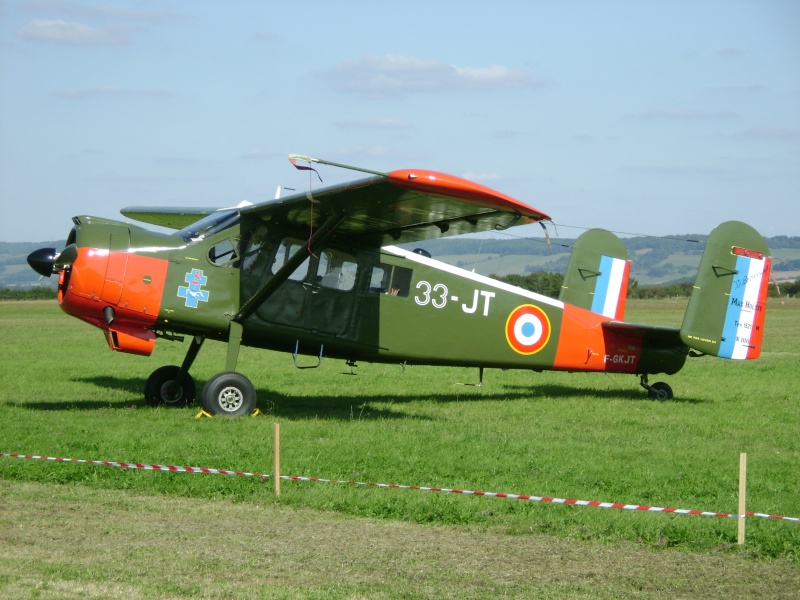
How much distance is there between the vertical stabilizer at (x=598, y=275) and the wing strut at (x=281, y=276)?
222 inches

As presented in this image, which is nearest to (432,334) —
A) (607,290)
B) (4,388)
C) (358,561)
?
(607,290)

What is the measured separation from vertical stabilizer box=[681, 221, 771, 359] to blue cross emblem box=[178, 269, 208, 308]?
25.8 feet

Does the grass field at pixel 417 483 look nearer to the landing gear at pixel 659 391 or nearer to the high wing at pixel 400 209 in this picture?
the landing gear at pixel 659 391

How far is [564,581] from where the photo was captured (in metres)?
6.70

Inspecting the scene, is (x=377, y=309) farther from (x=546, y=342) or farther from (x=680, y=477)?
(x=680, y=477)

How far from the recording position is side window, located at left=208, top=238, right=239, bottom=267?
553 inches

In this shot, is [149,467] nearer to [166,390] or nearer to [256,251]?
[256,251]

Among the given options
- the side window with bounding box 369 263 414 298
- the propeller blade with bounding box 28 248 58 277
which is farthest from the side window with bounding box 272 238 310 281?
the propeller blade with bounding box 28 248 58 277

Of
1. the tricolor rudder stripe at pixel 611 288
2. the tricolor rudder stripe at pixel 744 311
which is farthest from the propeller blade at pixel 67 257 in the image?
the tricolor rudder stripe at pixel 744 311

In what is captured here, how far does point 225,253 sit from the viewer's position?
46.4ft

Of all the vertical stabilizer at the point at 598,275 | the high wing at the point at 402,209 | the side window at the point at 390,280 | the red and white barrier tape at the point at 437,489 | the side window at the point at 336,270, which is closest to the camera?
the red and white barrier tape at the point at 437,489

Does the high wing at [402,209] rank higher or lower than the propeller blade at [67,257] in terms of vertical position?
higher

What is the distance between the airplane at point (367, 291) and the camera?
13.1m

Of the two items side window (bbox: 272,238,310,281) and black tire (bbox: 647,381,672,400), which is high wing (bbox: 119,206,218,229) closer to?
side window (bbox: 272,238,310,281)
